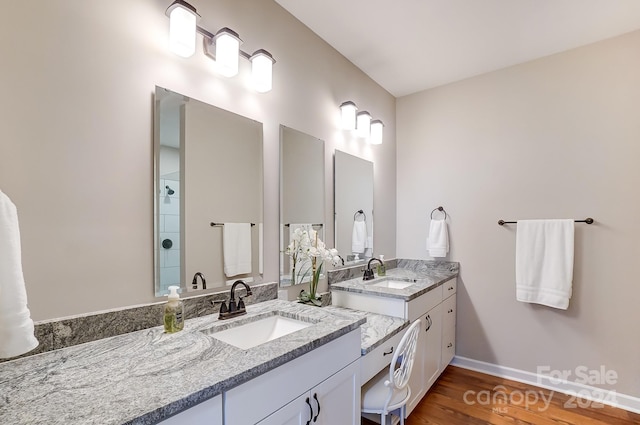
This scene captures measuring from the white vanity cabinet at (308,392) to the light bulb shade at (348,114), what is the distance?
1588 millimetres

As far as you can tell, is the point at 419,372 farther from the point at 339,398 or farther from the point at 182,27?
the point at 182,27

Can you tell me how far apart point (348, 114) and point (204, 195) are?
136 centimetres

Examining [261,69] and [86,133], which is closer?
[86,133]

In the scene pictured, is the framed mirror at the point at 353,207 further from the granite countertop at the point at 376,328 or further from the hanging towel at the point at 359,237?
the granite countertop at the point at 376,328

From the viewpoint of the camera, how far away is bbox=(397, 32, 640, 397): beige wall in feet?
7.31

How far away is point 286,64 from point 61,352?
1796 millimetres

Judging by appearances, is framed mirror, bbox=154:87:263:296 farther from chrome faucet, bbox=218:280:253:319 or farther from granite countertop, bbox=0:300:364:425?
granite countertop, bbox=0:300:364:425

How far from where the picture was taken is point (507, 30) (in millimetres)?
2170

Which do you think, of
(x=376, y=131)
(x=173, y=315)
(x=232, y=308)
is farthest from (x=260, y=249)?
(x=376, y=131)

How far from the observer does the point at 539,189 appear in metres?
2.53

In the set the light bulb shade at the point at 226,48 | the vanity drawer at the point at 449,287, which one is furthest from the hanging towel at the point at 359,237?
the light bulb shade at the point at 226,48

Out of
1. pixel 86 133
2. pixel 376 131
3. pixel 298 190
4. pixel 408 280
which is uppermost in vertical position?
pixel 376 131

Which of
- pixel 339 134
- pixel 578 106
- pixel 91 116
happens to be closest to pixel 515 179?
pixel 578 106

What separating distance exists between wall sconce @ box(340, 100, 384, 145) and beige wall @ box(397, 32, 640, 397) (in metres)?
0.65
